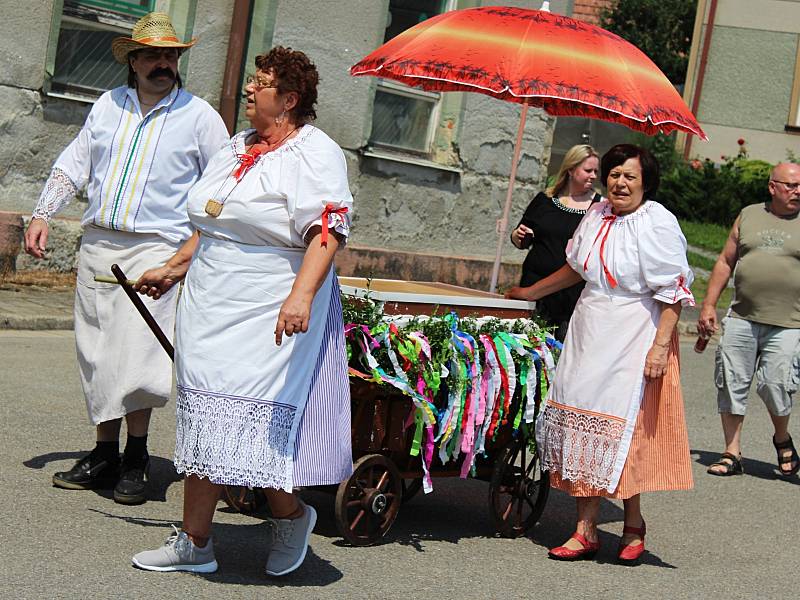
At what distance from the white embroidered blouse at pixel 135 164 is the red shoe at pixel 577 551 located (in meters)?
2.24

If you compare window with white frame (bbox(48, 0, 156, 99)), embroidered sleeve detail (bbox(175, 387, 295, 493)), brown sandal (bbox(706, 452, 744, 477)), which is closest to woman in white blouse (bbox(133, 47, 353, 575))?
embroidered sleeve detail (bbox(175, 387, 295, 493))

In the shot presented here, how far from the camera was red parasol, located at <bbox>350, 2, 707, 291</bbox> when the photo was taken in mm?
6137

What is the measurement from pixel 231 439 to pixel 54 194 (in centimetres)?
185

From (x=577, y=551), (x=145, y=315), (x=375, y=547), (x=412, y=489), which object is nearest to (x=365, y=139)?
(x=412, y=489)

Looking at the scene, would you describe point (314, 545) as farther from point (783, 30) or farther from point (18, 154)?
point (783, 30)

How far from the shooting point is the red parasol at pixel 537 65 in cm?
614

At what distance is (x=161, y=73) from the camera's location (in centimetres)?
611

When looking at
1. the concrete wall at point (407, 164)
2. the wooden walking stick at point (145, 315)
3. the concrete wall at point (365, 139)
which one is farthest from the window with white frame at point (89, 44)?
the wooden walking stick at point (145, 315)

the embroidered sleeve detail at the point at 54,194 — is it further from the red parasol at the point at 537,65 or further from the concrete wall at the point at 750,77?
the concrete wall at the point at 750,77

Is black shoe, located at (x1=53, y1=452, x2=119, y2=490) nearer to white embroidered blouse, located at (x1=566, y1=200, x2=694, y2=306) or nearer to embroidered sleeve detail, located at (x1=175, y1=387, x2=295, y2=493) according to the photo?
embroidered sleeve detail, located at (x1=175, y1=387, x2=295, y2=493)

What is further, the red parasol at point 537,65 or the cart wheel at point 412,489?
the cart wheel at point 412,489

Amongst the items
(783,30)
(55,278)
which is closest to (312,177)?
(55,278)

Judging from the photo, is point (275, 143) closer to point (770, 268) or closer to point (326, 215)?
point (326, 215)

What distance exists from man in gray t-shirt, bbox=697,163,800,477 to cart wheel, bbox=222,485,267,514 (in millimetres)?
3530
